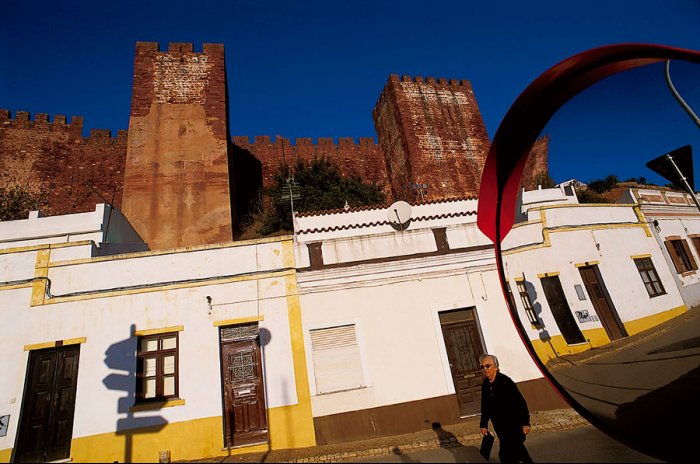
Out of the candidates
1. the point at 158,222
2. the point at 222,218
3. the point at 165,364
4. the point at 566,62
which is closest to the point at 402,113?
the point at 222,218

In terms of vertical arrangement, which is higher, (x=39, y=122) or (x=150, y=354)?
(x=39, y=122)

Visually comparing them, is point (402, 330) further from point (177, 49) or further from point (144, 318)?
point (177, 49)

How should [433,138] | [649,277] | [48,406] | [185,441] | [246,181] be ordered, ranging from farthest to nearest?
[246,181] → [433,138] → [48,406] → [185,441] → [649,277]

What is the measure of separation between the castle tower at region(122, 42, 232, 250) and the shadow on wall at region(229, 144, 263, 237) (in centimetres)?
580

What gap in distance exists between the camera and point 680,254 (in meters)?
2.52

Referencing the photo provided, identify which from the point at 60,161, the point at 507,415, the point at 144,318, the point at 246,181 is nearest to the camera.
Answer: the point at 507,415

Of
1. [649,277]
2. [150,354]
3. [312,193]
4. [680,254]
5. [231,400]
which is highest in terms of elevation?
[312,193]

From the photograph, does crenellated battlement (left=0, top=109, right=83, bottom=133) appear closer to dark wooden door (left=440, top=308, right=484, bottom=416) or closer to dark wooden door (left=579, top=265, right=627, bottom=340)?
dark wooden door (left=440, top=308, right=484, bottom=416)

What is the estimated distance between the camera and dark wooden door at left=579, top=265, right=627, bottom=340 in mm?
2629

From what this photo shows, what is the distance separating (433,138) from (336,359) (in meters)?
18.4

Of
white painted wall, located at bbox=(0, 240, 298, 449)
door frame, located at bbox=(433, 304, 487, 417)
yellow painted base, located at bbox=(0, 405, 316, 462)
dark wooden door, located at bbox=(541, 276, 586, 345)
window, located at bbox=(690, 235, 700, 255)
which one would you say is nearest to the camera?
window, located at bbox=(690, 235, 700, 255)

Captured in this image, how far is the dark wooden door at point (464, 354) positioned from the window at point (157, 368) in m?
6.26


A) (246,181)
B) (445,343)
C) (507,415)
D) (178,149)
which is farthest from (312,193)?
(507,415)

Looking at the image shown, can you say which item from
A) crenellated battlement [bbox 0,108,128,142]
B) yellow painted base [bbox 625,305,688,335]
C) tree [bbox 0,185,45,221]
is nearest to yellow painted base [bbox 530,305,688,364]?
yellow painted base [bbox 625,305,688,335]
